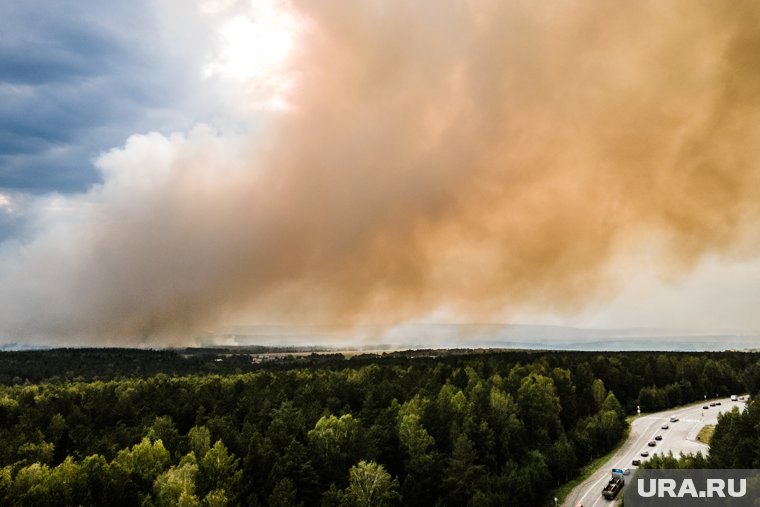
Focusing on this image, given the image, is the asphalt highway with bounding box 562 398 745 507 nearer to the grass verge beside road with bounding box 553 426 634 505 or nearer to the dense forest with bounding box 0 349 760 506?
the grass verge beside road with bounding box 553 426 634 505

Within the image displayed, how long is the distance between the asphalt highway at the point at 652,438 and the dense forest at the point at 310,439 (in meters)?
4.60

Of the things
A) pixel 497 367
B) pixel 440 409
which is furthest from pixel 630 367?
pixel 440 409

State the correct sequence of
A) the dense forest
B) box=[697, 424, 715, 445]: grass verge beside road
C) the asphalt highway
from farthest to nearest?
box=[697, 424, 715, 445]: grass verge beside road < the asphalt highway < the dense forest

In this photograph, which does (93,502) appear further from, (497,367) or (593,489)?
(497,367)

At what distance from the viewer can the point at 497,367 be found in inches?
6304

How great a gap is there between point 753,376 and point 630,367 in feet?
A: 116

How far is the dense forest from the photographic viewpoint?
58.3 meters

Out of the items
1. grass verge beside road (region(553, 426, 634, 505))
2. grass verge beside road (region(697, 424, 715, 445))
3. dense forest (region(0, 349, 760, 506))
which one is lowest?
grass verge beside road (region(553, 426, 634, 505))

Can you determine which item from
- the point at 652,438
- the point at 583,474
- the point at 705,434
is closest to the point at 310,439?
the point at 583,474

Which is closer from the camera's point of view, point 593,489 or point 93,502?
point 93,502

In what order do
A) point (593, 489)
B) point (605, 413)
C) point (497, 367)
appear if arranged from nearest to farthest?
point (593, 489) → point (605, 413) → point (497, 367)

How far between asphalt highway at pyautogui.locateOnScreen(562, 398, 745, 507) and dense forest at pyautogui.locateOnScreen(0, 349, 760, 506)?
4595mm

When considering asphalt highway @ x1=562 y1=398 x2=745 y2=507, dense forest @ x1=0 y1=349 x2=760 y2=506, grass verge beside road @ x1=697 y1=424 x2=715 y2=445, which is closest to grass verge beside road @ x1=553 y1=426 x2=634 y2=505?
asphalt highway @ x1=562 y1=398 x2=745 y2=507

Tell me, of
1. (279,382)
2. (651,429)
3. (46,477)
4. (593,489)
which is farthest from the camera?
(279,382)
